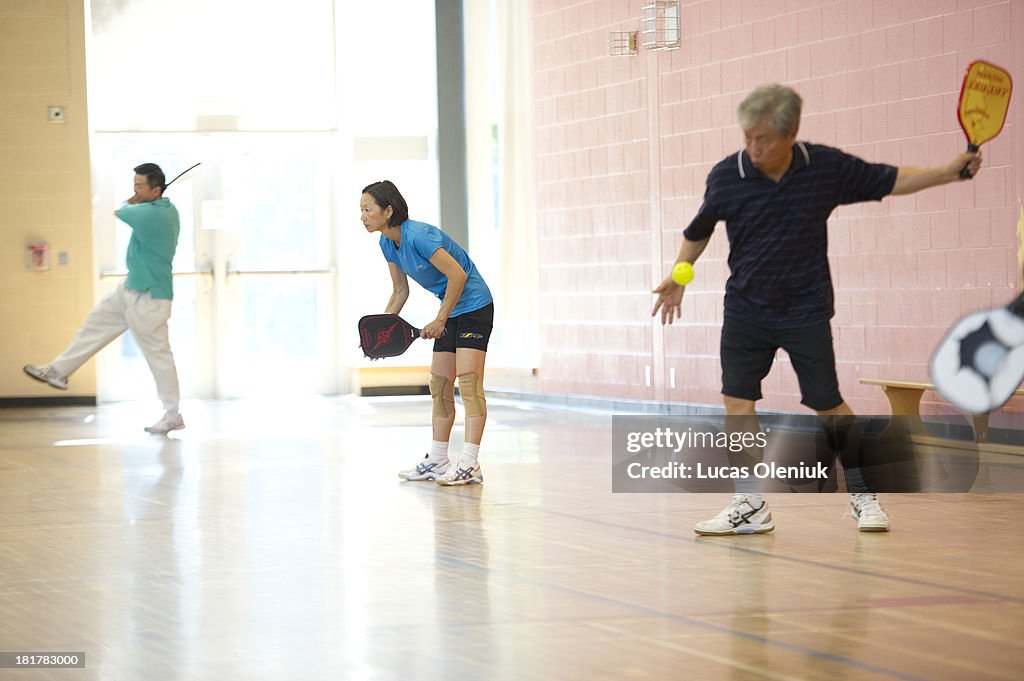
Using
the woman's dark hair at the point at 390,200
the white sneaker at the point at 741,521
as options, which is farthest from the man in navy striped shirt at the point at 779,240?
the woman's dark hair at the point at 390,200

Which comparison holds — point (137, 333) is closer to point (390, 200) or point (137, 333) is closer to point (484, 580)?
point (390, 200)

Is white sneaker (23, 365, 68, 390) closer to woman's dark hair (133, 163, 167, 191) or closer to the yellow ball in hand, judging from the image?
woman's dark hair (133, 163, 167, 191)

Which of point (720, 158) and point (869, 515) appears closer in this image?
point (869, 515)

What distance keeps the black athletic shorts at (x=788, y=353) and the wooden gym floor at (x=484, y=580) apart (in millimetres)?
500

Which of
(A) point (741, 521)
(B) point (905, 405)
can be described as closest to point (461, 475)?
(A) point (741, 521)

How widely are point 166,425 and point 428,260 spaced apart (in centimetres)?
362

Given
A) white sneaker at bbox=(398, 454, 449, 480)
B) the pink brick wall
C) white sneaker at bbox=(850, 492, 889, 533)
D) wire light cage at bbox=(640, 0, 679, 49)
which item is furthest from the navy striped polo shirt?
wire light cage at bbox=(640, 0, 679, 49)

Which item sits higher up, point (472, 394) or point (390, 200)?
point (390, 200)

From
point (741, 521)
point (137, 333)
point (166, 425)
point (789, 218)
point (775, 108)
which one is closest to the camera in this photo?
point (775, 108)

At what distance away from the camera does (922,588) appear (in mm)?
4082

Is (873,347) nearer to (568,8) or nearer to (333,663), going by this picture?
(568,8)

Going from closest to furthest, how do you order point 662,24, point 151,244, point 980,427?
point 980,427, point 151,244, point 662,24

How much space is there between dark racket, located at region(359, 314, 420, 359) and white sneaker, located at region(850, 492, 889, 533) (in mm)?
2316

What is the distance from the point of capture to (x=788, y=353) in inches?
185
